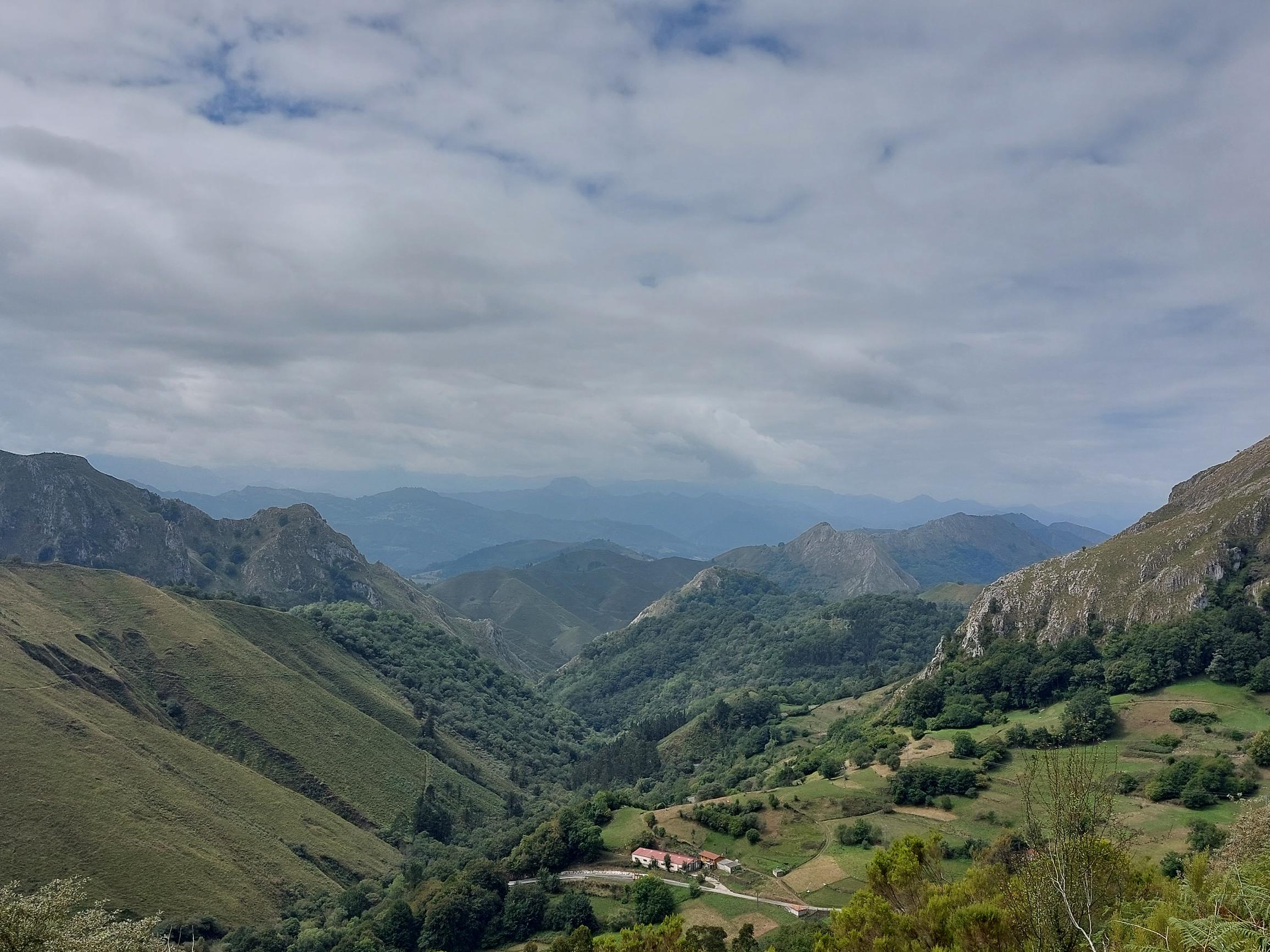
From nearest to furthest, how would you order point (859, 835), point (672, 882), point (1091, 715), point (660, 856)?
1. point (672, 882)
2. point (859, 835)
3. point (660, 856)
4. point (1091, 715)

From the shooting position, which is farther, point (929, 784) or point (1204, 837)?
point (929, 784)

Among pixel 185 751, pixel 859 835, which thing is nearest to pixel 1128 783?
pixel 859 835

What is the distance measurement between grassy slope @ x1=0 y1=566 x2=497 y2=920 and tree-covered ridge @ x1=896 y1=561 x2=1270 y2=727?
327 feet

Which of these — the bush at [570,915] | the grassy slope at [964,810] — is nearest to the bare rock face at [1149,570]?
the grassy slope at [964,810]

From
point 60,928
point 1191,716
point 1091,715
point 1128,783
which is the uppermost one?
point 60,928

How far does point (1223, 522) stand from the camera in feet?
398

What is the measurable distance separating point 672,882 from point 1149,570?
102281 millimetres

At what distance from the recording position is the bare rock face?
118375 mm

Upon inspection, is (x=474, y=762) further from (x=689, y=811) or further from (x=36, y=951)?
(x=36, y=951)

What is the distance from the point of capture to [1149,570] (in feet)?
414

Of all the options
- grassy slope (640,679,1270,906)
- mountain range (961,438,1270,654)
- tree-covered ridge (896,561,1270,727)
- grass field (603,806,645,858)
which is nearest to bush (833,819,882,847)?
grassy slope (640,679,1270,906)

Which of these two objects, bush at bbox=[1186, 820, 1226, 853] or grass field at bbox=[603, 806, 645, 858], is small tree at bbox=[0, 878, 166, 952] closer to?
grass field at bbox=[603, 806, 645, 858]

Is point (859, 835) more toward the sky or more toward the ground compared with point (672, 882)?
more toward the sky

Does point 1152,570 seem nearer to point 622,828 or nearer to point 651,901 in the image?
point 622,828
